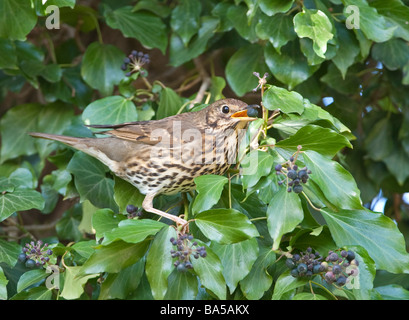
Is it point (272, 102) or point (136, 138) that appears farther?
point (136, 138)

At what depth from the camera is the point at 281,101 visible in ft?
7.88

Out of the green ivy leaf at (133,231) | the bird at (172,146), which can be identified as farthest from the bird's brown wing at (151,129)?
the green ivy leaf at (133,231)

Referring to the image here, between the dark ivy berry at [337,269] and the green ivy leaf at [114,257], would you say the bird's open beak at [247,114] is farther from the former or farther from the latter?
the dark ivy berry at [337,269]

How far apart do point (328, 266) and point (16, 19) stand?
198 cm

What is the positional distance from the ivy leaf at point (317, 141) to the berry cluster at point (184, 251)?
0.49 meters

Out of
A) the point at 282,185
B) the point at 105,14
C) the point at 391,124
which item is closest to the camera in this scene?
the point at 282,185

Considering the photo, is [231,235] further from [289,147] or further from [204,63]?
[204,63]

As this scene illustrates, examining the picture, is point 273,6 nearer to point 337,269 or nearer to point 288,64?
point 288,64

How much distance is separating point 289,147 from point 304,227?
0.31 meters

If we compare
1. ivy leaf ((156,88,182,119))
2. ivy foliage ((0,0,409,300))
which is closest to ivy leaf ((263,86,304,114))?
ivy foliage ((0,0,409,300))

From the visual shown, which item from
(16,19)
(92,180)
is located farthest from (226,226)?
(16,19)

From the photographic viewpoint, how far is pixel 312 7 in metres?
3.13
